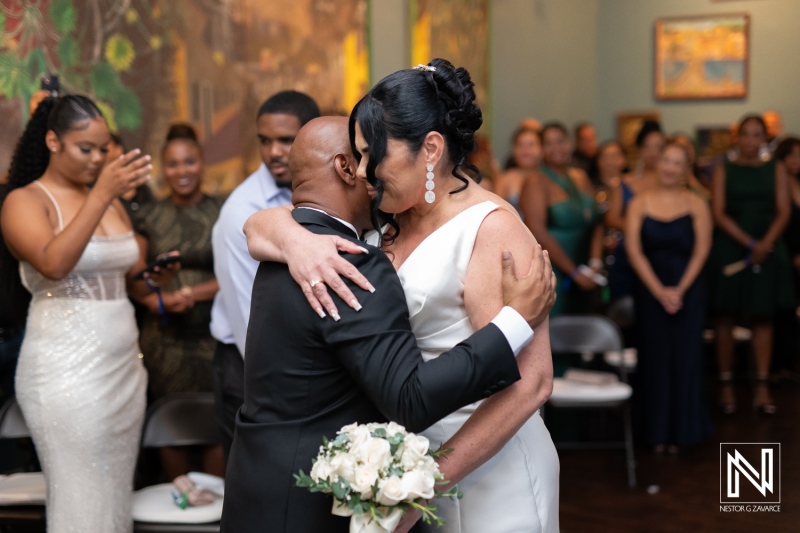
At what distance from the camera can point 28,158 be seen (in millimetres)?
3279

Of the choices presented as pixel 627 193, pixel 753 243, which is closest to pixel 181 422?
pixel 627 193

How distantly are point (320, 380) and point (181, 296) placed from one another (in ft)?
8.09

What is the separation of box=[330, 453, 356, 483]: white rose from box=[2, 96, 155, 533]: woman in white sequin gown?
5.64ft

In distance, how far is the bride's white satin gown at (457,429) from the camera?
1941 millimetres

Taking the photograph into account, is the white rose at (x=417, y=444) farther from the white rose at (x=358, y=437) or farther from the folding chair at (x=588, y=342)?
the folding chair at (x=588, y=342)

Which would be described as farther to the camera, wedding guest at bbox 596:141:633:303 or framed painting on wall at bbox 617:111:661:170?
framed painting on wall at bbox 617:111:661:170

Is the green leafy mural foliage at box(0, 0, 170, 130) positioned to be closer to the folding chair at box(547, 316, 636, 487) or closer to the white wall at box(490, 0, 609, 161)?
the folding chair at box(547, 316, 636, 487)

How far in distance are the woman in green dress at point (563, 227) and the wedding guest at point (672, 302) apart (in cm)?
33

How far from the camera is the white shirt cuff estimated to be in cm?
174

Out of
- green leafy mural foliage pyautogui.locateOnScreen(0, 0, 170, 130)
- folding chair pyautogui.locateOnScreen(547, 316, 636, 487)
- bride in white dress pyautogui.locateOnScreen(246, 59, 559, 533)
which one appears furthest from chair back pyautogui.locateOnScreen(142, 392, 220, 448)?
folding chair pyautogui.locateOnScreen(547, 316, 636, 487)

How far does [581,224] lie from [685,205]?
672mm

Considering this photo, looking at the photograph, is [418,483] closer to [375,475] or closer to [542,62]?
[375,475]

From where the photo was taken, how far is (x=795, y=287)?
7148 millimetres

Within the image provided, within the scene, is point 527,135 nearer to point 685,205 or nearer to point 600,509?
point 685,205
